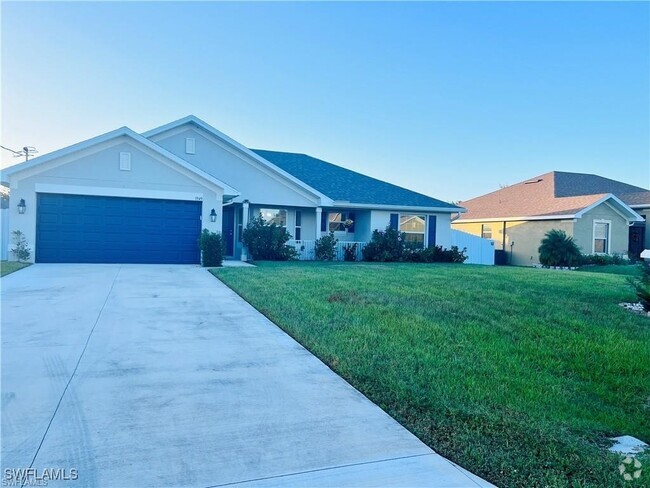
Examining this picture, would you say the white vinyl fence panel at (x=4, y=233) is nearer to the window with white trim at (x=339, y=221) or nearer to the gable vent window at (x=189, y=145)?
the gable vent window at (x=189, y=145)

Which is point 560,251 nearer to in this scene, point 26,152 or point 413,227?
point 413,227

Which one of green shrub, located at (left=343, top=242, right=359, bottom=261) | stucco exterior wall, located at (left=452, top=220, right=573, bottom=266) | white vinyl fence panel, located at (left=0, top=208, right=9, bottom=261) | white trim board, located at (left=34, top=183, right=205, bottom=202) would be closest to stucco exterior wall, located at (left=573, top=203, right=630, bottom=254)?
stucco exterior wall, located at (left=452, top=220, right=573, bottom=266)

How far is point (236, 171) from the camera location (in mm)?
19016

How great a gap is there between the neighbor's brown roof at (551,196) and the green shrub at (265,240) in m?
14.4

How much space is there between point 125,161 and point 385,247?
427 inches

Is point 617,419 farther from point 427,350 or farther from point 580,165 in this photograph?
point 580,165

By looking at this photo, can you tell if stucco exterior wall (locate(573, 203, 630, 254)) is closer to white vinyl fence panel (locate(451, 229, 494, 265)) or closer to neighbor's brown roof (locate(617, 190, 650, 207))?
neighbor's brown roof (locate(617, 190, 650, 207))

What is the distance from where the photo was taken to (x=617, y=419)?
399 cm

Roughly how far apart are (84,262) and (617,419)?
15.1 metres

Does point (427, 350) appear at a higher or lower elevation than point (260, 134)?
lower

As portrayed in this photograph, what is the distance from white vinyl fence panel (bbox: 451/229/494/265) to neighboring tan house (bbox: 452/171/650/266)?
2420mm

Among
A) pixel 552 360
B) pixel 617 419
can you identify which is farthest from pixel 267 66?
pixel 617 419

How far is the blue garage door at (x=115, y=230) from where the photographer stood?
48.1ft

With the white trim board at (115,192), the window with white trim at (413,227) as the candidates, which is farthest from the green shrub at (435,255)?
the white trim board at (115,192)
